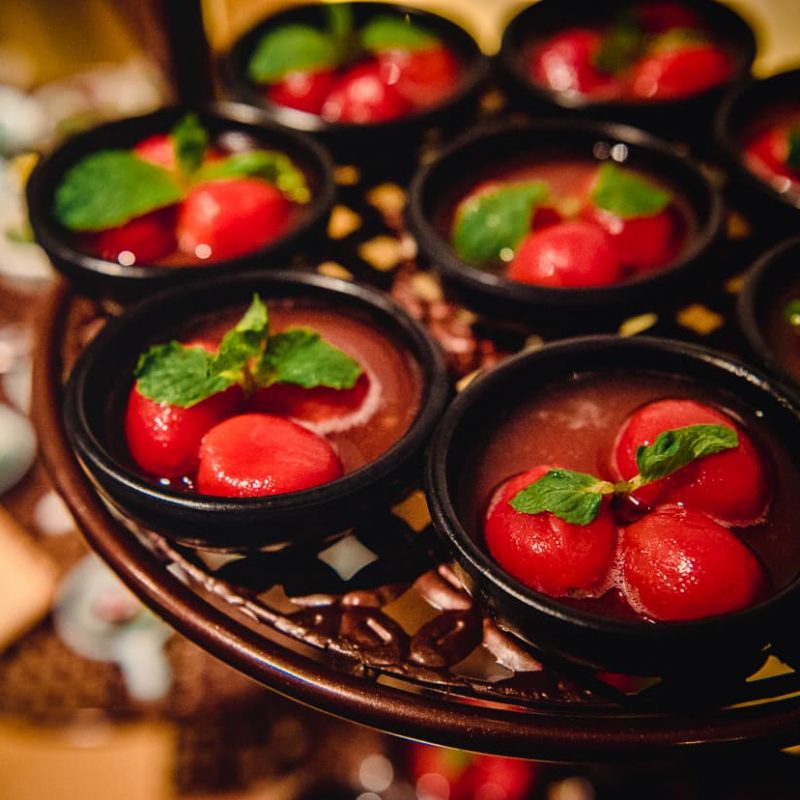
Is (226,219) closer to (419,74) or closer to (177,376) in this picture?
(177,376)

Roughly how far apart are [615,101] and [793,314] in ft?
2.30

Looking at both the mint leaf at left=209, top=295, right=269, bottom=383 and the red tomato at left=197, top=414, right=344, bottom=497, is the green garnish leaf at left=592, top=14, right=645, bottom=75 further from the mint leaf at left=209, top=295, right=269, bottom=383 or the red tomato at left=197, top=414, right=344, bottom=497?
the red tomato at left=197, top=414, right=344, bottom=497

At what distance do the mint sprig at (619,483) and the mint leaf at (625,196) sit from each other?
1.93 ft

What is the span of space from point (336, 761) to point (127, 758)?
1.72ft

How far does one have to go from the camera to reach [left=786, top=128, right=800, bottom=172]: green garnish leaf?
175 centimetres

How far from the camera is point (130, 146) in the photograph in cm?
197

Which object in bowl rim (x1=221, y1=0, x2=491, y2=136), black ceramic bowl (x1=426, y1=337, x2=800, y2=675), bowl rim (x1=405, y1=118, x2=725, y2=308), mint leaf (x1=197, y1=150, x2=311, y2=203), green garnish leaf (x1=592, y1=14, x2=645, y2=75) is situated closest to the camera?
black ceramic bowl (x1=426, y1=337, x2=800, y2=675)

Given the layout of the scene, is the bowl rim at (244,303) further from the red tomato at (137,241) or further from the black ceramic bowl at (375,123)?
the black ceramic bowl at (375,123)

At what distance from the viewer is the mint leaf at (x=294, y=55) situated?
213 centimetres

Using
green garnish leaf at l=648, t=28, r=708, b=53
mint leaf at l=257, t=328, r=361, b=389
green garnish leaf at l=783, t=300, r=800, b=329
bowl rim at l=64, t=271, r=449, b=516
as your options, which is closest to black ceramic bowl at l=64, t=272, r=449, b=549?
bowl rim at l=64, t=271, r=449, b=516

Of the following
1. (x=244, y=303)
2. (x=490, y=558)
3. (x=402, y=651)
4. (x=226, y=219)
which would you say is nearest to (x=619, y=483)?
(x=490, y=558)

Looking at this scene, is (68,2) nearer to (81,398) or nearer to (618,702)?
(81,398)

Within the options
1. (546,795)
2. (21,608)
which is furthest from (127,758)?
(546,795)

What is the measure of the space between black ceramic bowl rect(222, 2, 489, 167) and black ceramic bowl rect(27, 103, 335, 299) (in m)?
0.06
